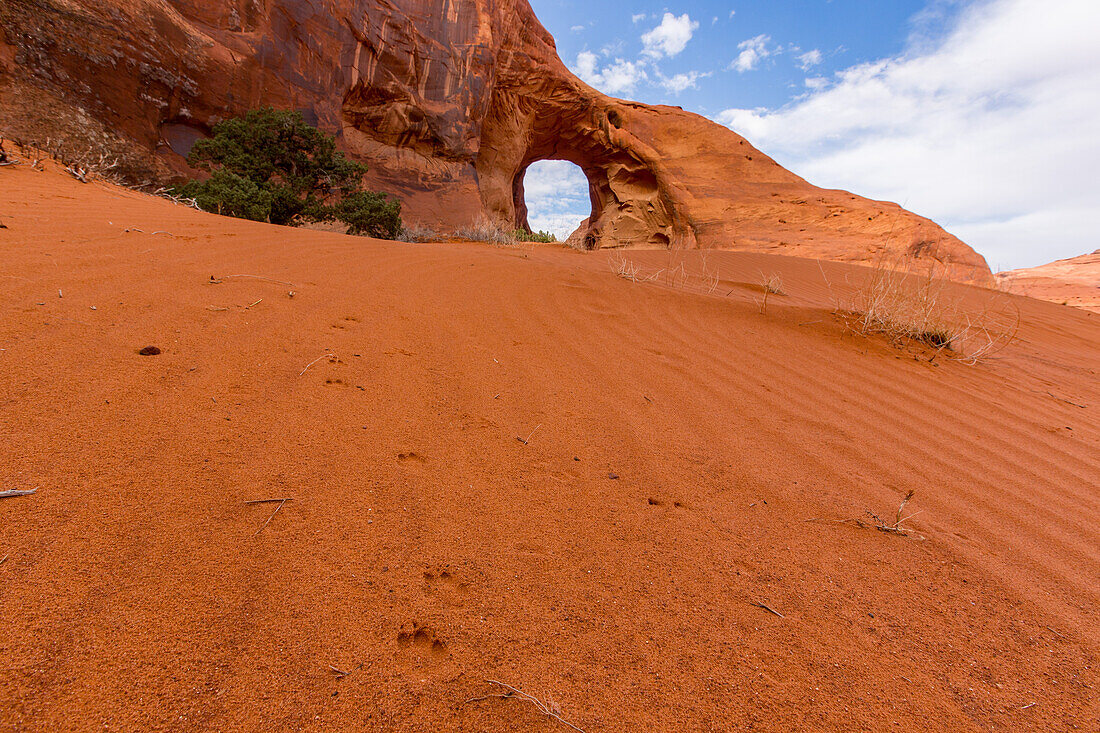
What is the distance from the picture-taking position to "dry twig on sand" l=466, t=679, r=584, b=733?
674 mm

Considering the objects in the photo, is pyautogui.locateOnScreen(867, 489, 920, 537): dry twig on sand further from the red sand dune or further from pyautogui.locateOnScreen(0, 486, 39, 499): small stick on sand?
pyautogui.locateOnScreen(0, 486, 39, 499): small stick on sand

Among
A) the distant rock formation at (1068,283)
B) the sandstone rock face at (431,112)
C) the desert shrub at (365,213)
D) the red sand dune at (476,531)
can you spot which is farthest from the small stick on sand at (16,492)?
the distant rock formation at (1068,283)

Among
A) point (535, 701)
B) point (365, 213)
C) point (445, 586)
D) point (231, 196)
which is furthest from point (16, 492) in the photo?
point (365, 213)

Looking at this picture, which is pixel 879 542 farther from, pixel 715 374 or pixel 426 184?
pixel 426 184

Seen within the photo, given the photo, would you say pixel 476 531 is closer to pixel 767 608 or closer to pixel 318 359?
pixel 767 608

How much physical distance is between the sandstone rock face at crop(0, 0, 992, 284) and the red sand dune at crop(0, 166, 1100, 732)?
840 cm

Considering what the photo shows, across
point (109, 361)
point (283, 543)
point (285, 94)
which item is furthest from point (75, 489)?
point (285, 94)

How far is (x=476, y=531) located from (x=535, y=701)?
394mm

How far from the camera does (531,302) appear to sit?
2.80 m

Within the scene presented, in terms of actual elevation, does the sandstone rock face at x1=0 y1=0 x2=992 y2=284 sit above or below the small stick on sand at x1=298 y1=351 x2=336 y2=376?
above

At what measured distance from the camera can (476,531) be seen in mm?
1032

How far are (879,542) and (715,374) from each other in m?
1.16

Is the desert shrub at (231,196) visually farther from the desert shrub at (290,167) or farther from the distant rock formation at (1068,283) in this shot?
the distant rock formation at (1068,283)

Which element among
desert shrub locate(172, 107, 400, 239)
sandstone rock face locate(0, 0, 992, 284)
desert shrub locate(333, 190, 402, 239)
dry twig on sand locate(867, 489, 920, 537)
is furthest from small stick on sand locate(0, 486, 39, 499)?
sandstone rock face locate(0, 0, 992, 284)
